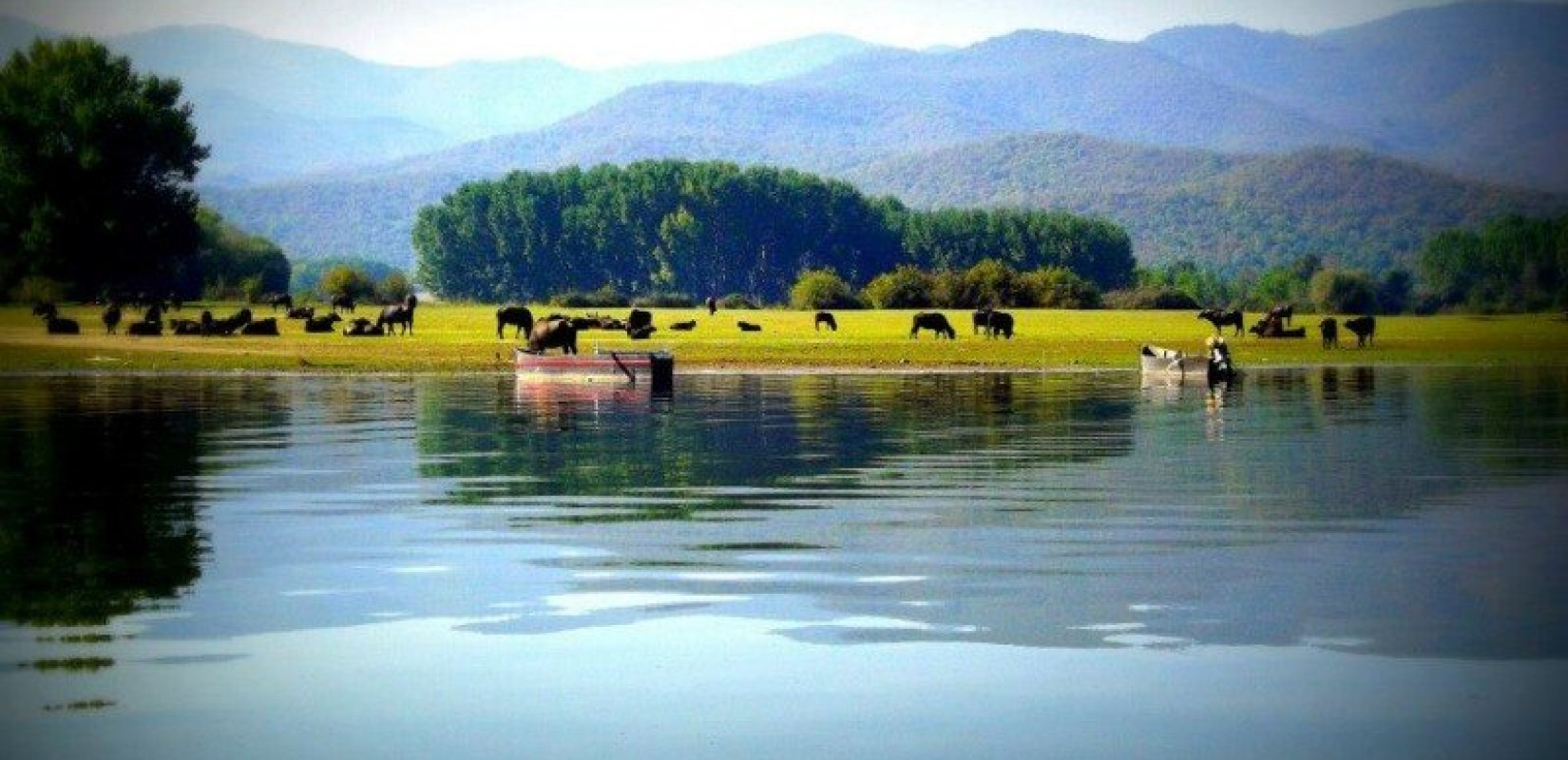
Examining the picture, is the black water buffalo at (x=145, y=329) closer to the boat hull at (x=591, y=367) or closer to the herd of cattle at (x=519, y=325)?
the herd of cattle at (x=519, y=325)

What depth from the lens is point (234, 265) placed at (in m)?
166

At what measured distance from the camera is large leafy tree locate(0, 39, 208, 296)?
401 ft

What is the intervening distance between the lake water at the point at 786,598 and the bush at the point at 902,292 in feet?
320

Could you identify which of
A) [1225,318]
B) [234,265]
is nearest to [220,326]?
[1225,318]

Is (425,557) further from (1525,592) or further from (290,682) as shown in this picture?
(1525,592)

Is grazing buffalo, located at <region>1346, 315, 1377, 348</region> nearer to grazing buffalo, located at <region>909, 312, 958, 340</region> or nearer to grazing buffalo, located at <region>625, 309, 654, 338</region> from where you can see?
grazing buffalo, located at <region>909, 312, 958, 340</region>

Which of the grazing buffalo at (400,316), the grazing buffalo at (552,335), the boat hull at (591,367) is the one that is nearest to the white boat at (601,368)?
the boat hull at (591,367)

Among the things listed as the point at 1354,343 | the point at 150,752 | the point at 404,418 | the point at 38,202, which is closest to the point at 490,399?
the point at 404,418

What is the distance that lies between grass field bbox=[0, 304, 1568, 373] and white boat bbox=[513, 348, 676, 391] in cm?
920

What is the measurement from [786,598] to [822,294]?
121566mm

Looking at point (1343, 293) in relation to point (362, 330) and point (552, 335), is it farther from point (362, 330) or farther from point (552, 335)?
point (552, 335)

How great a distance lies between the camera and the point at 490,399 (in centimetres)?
5850

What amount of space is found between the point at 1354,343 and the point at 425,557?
82069 mm

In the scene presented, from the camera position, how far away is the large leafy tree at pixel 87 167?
122125 mm
